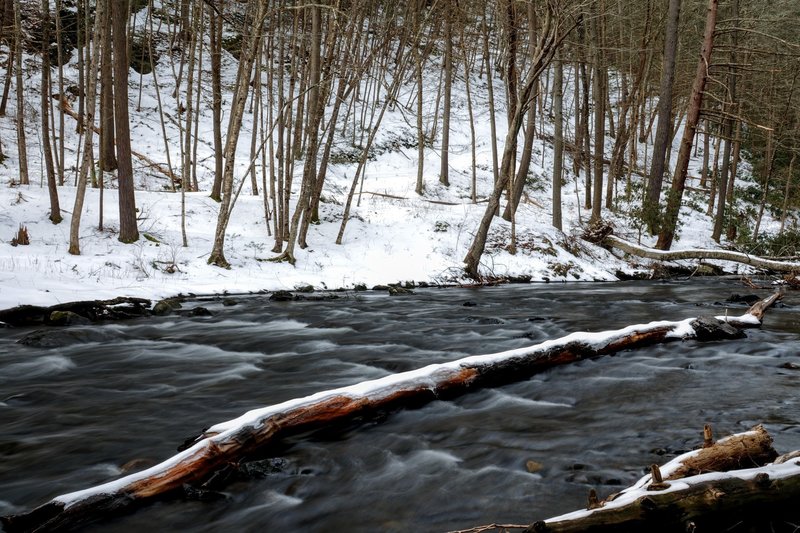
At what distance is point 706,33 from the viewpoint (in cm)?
1678

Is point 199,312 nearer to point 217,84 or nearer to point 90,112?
point 90,112

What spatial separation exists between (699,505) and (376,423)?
2.61 m

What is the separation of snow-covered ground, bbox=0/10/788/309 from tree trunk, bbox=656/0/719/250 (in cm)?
165

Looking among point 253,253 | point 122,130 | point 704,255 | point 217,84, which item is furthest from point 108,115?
point 704,255

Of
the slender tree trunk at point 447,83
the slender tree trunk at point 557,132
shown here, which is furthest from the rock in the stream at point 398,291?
the slender tree trunk at point 447,83

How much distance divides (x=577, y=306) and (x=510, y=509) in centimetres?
868

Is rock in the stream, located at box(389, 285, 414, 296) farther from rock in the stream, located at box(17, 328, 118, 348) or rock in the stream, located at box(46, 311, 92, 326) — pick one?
rock in the stream, located at box(17, 328, 118, 348)

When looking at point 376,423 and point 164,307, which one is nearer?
point 376,423

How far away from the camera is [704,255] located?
15758mm

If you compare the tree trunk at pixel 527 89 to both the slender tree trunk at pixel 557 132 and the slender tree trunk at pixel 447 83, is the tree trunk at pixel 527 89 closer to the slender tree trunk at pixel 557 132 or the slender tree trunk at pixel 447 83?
the slender tree trunk at pixel 557 132

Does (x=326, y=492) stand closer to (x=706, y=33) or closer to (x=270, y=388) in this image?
(x=270, y=388)

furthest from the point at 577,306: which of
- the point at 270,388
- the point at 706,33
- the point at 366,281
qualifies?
the point at 706,33

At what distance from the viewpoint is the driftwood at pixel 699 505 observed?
2.41m

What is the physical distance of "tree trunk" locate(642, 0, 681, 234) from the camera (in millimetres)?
17203
